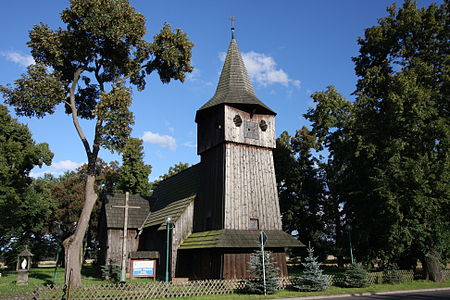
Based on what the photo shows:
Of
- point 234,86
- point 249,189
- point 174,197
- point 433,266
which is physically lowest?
point 433,266

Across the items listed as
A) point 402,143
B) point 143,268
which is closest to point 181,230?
point 143,268

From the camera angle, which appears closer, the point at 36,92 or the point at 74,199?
the point at 36,92

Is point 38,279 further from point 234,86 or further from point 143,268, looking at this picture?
point 234,86

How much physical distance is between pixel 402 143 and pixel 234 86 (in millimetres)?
12566

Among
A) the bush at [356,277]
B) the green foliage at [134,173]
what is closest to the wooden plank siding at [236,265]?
the bush at [356,277]

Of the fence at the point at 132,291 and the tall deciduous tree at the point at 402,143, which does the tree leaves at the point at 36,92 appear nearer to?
the fence at the point at 132,291

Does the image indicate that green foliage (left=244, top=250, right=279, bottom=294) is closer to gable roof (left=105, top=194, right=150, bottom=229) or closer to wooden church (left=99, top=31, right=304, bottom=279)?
wooden church (left=99, top=31, right=304, bottom=279)

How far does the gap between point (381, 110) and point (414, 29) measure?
6510 mm

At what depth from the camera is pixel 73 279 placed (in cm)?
1838

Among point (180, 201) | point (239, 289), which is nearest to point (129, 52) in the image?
point (180, 201)

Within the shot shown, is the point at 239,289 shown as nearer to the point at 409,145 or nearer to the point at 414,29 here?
the point at 409,145

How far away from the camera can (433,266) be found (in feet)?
74.4

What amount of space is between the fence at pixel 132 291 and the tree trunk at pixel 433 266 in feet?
26.9

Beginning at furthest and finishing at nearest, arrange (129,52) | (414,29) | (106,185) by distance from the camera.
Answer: (106,185)
(414,29)
(129,52)
